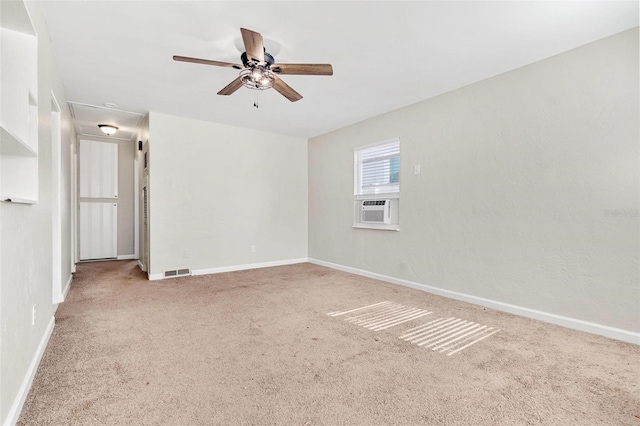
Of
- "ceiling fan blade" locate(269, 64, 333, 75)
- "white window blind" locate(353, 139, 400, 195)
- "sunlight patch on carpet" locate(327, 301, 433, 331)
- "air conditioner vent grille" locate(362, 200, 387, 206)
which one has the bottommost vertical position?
"sunlight patch on carpet" locate(327, 301, 433, 331)

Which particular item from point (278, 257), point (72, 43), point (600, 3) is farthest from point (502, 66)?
point (278, 257)

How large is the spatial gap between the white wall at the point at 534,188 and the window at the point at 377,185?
0.59 ft

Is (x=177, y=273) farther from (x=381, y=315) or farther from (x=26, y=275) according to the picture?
(x=381, y=315)

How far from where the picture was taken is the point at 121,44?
261cm

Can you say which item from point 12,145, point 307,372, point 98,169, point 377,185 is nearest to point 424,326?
point 307,372

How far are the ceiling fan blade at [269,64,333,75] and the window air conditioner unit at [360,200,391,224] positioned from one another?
2.34 metres

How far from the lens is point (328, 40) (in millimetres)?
2551

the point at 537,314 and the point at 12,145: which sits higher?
the point at 12,145

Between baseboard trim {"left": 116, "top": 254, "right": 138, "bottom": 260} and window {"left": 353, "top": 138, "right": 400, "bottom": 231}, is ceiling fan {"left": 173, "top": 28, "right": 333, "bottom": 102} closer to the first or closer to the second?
window {"left": 353, "top": 138, "right": 400, "bottom": 231}

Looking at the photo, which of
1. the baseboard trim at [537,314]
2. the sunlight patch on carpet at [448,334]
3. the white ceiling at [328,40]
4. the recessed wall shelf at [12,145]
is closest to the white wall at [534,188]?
the baseboard trim at [537,314]

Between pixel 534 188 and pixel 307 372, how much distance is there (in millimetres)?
2670

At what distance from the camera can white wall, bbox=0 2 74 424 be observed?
1357 mm

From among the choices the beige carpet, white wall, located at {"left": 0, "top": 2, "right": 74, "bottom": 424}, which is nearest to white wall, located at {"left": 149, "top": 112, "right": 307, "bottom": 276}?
the beige carpet

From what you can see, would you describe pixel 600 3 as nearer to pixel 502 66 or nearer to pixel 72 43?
pixel 502 66
